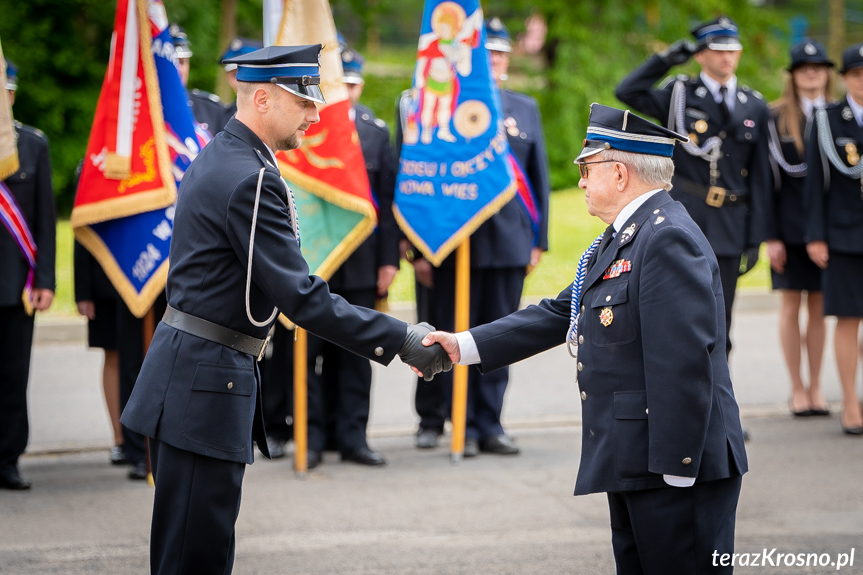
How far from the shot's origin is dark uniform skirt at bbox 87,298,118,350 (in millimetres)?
6301

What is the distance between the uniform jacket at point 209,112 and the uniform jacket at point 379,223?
891 millimetres

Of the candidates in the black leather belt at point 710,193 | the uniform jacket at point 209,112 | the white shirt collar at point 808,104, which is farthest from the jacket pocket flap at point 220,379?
the white shirt collar at point 808,104

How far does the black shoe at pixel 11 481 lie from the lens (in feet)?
18.8

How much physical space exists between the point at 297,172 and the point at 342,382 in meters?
1.35

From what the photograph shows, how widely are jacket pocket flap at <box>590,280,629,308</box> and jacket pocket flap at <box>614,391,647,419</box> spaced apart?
0.92 feet

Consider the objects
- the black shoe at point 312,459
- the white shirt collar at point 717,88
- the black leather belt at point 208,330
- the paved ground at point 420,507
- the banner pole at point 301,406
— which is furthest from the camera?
the white shirt collar at point 717,88

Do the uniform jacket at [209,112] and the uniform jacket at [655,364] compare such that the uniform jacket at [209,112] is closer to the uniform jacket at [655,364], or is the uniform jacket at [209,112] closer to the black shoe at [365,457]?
the black shoe at [365,457]

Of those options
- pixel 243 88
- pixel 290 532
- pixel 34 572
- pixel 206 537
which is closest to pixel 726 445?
pixel 206 537

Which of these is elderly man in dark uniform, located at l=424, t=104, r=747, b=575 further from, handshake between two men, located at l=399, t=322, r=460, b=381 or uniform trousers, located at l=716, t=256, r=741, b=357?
uniform trousers, located at l=716, t=256, r=741, b=357

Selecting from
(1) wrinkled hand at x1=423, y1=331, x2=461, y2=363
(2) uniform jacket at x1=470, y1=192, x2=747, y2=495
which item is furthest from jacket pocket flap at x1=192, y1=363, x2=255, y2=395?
(2) uniform jacket at x1=470, y1=192, x2=747, y2=495

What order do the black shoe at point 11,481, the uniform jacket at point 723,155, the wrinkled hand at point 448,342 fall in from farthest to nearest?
the uniform jacket at point 723,155 < the black shoe at point 11,481 < the wrinkled hand at point 448,342

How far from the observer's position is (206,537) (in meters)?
3.30

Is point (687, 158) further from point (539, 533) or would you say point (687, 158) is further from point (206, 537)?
point (206, 537)

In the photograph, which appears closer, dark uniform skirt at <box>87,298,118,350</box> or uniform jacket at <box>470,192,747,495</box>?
uniform jacket at <box>470,192,747,495</box>
